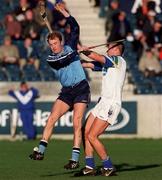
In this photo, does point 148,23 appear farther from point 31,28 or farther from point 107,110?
point 107,110

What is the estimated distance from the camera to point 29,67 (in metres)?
25.1

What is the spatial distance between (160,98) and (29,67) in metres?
3.77

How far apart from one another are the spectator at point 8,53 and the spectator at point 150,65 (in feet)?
11.8

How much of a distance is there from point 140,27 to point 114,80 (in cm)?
1438

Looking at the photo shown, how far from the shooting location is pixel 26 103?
23.9 meters

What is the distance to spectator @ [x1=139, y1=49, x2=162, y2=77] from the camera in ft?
84.1

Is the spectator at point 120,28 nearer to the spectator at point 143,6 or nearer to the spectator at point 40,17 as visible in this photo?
the spectator at point 143,6

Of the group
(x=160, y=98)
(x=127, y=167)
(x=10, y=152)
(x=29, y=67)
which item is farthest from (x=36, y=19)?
(x=127, y=167)

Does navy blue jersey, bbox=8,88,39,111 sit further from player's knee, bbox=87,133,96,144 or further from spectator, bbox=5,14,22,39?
player's knee, bbox=87,133,96,144

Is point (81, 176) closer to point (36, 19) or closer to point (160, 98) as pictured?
point (160, 98)

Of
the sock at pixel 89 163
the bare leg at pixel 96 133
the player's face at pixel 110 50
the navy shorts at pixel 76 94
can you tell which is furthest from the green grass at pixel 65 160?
the player's face at pixel 110 50

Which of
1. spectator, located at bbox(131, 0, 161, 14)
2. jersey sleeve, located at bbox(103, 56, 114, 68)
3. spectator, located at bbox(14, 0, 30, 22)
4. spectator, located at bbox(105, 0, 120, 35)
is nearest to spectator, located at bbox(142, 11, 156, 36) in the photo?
spectator, located at bbox(131, 0, 161, 14)

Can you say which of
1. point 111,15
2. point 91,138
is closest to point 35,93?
point 111,15

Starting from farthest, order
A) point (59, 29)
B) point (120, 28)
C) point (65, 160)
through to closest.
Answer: point (120, 28) → point (59, 29) → point (65, 160)
